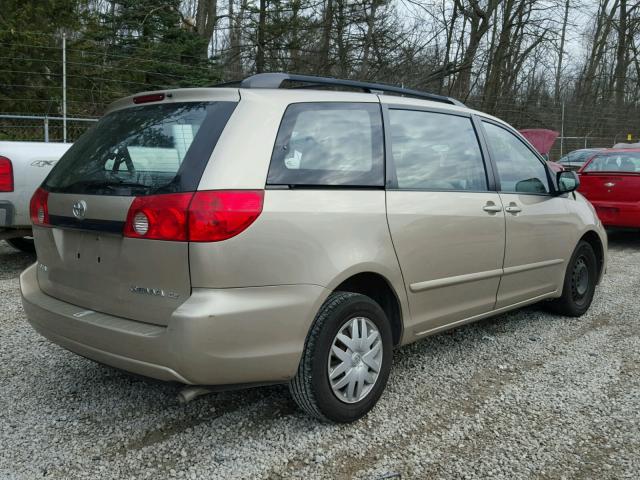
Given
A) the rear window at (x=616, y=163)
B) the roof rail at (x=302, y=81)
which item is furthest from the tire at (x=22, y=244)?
the rear window at (x=616, y=163)

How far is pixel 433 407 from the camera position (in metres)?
3.28

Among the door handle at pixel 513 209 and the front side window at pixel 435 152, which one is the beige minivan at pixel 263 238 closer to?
the front side window at pixel 435 152

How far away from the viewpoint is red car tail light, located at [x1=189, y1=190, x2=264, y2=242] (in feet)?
8.14

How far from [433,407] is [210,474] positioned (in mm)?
1295

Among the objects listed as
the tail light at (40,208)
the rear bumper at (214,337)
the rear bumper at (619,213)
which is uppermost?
the tail light at (40,208)

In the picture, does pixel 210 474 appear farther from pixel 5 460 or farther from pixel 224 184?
pixel 224 184

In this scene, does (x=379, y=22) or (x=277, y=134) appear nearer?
(x=277, y=134)

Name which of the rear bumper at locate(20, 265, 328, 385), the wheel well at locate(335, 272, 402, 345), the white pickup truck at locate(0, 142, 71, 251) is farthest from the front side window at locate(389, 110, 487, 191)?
the white pickup truck at locate(0, 142, 71, 251)

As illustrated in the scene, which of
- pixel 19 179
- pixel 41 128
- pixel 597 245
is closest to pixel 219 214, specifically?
pixel 597 245

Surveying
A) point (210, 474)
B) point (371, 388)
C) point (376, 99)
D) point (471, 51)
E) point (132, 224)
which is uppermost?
point (471, 51)

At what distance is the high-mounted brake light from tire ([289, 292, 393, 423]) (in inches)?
51.9

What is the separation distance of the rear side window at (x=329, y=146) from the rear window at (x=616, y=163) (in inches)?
274

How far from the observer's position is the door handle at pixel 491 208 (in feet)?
12.5

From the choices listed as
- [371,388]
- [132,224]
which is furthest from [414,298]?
[132,224]
